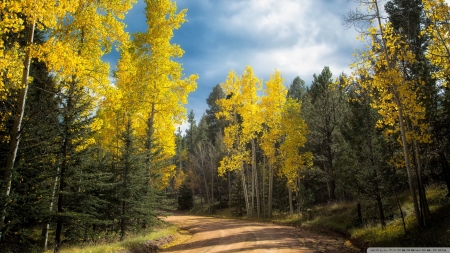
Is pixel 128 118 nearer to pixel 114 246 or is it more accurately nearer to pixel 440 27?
pixel 114 246

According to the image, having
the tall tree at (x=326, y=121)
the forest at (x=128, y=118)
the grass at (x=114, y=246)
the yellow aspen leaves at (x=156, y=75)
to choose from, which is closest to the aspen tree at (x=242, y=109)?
the forest at (x=128, y=118)

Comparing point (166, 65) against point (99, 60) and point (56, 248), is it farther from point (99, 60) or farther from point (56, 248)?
point (56, 248)

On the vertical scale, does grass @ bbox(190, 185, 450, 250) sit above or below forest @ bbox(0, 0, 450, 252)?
below

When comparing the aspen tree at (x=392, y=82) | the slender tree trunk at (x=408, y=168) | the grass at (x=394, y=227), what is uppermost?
the aspen tree at (x=392, y=82)

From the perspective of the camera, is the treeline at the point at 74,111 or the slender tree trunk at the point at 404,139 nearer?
the treeline at the point at 74,111

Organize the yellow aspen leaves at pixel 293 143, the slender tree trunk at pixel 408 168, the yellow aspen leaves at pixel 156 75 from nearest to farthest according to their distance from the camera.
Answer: the slender tree trunk at pixel 408 168 < the yellow aspen leaves at pixel 156 75 < the yellow aspen leaves at pixel 293 143

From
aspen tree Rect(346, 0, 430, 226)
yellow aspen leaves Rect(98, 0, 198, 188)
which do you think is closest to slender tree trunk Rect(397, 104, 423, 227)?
aspen tree Rect(346, 0, 430, 226)

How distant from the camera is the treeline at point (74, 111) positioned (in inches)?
275

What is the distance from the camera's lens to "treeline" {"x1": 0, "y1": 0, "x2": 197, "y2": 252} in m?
6.98

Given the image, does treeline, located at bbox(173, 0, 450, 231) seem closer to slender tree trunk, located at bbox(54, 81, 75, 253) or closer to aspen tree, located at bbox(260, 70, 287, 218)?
aspen tree, located at bbox(260, 70, 287, 218)

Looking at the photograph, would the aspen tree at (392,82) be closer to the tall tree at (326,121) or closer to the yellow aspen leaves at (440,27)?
the yellow aspen leaves at (440,27)

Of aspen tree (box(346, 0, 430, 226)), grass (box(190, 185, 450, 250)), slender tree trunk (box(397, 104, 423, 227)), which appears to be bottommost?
grass (box(190, 185, 450, 250))

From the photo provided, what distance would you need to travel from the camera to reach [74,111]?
29.7 ft

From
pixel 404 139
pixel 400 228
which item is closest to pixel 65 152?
pixel 404 139
